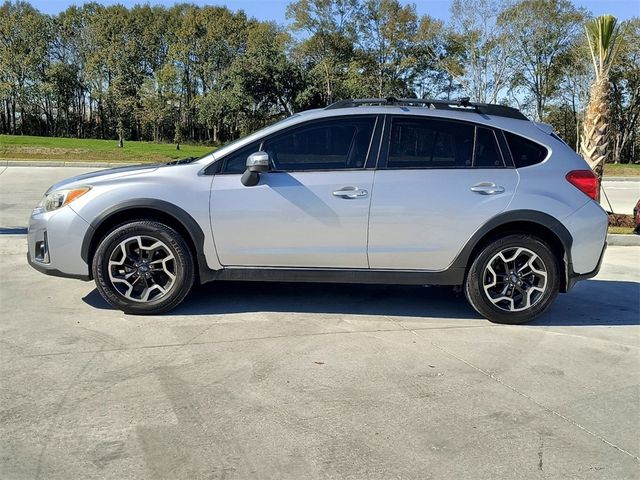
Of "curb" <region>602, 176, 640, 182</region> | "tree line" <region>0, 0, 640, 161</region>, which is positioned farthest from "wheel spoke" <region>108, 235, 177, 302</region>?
"tree line" <region>0, 0, 640, 161</region>

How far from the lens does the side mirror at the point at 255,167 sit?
4492 millimetres

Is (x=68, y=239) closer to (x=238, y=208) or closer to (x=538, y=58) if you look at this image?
(x=238, y=208)

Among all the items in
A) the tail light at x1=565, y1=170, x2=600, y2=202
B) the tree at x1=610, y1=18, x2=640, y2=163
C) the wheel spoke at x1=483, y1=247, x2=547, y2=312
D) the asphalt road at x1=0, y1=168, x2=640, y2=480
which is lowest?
the asphalt road at x1=0, y1=168, x2=640, y2=480

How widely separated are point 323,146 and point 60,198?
7.40ft

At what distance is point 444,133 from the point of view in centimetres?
483

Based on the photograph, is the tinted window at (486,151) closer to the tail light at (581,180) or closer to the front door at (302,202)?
the tail light at (581,180)

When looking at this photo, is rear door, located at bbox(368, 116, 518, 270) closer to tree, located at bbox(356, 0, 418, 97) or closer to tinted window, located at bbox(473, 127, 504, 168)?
tinted window, located at bbox(473, 127, 504, 168)

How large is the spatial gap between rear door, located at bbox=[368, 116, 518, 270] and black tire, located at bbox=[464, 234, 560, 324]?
0.24 m

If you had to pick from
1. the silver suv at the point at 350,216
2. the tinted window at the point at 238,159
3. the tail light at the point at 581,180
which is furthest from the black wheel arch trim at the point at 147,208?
the tail light at the point at 581,180

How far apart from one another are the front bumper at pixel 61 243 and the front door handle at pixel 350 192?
6.79 feet

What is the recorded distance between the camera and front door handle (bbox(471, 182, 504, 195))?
15.5 ft

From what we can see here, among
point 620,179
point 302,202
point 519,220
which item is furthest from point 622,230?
point 620,179

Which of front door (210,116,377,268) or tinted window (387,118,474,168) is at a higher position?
tinted window (387,118,474,168)

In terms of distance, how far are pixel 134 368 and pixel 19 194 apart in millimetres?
10735
